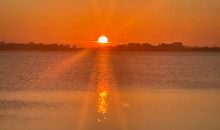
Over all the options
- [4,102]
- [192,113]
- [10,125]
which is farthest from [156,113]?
[4,102]

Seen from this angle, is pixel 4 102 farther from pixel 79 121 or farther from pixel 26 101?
pixel 79 121

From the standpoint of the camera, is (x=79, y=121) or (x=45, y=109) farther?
(x=45, y=109)

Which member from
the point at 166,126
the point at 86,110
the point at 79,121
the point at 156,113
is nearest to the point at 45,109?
the point at 86,110

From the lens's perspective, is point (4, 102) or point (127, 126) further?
point (4, 102)

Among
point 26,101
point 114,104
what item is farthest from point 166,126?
point 26,101

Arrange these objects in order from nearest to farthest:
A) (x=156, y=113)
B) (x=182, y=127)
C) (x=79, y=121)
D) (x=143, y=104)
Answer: (x=182, y=127) < (x=79, y=121) < (x=156, y=113) < (x=143, y=104)

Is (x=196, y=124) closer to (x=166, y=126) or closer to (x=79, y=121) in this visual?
(x=166, y=126)

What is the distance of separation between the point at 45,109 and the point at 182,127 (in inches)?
327

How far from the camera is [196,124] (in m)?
22.3

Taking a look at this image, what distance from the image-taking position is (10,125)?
71.3 ft

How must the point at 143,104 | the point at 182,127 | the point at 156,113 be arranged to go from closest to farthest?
1. the point at 182,127
2. the point at 156,113
3. the point at 143,104

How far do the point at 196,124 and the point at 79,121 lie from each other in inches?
212

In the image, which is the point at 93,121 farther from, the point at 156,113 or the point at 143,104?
the point at 143,104

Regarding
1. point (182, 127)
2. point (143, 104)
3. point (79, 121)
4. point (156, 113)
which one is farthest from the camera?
point (143, 104)
